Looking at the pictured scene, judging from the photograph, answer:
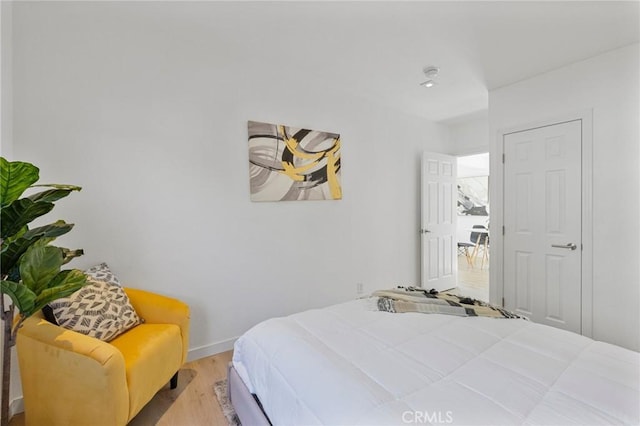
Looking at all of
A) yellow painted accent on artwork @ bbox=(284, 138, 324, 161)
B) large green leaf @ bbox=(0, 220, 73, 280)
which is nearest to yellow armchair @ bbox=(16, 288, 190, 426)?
large green leaf @ bbox=(0, 220, 73, 280)

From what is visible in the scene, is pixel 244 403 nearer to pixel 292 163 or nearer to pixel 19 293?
pixel 19 293

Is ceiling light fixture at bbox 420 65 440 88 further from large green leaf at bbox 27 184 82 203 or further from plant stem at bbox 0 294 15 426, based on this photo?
plant stem at bbox 0 294 15 426

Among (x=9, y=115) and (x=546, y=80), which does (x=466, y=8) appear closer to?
(x=546, y=80)

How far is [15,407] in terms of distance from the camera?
1.76m

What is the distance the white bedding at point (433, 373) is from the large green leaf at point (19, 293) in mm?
942

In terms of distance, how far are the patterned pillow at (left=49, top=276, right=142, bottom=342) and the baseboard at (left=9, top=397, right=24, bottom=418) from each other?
70 cm

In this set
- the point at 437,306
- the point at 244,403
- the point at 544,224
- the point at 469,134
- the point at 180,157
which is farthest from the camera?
the point at 469,134

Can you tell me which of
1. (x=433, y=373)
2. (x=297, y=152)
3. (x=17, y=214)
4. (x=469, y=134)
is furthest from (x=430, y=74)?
(x=17, y=214)

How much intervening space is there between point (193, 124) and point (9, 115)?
1.05 meters

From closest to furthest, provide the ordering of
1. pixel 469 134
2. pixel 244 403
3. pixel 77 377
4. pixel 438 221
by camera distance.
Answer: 1. pixel 77 377
2. pixel 244 403
3. pixel 438 221
4. pixel 469 134

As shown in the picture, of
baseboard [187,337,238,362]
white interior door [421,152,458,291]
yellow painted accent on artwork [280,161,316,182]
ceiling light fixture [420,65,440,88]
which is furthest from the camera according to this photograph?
white interior door [421,152,458,291]

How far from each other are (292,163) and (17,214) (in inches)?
78.8

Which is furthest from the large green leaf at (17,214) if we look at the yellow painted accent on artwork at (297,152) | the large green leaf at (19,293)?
the yellow painted accent on artwork at (297,152)

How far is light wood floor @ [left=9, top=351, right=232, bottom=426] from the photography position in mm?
1720
